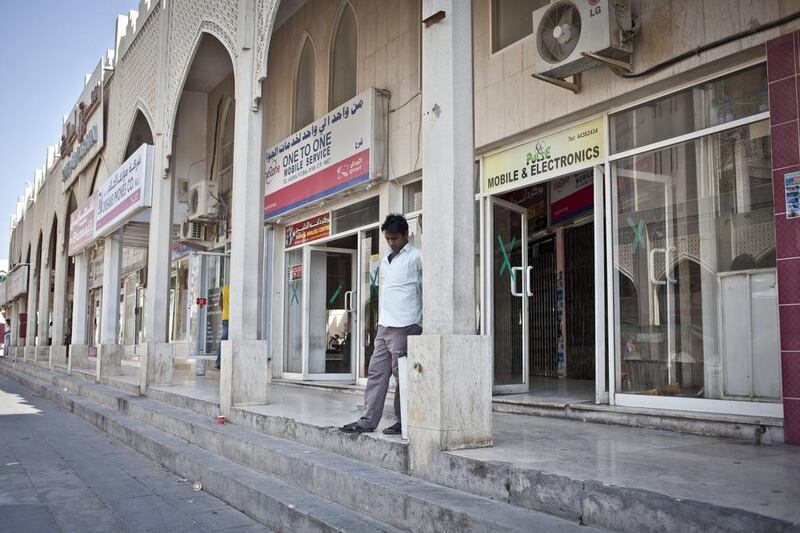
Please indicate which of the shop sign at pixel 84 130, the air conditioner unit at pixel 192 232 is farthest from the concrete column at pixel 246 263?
the shop sign at pixel 84 130

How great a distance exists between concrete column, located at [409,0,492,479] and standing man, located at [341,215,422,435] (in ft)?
1.82

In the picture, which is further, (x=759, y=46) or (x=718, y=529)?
(x=759, y=46)

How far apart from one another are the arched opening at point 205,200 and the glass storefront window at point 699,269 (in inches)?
387

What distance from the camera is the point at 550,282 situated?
36.9 ft

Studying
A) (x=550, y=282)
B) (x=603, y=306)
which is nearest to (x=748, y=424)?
(x=603, y=306)

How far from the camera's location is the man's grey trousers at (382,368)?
492cm

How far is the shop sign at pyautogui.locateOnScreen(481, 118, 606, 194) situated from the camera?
256 inches

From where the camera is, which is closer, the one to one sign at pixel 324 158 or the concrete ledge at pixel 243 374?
the concrete ledge at pixel 243 374

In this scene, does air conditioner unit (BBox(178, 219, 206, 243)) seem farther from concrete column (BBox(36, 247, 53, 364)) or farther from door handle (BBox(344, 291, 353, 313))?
concrete column (BBox(36, 247, 53, 364))

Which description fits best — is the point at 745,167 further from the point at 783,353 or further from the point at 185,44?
the point at 185,44

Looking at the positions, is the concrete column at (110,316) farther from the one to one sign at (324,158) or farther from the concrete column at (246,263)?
the concrete column at (246,263)

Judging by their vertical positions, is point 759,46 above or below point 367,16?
below

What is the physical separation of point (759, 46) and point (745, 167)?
2.88 feet

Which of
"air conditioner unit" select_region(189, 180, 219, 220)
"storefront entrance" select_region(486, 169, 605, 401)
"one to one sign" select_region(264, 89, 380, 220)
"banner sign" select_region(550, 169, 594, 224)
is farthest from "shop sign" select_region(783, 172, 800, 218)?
"air conditioner unit" select_region(189, 180, 219, 220)
